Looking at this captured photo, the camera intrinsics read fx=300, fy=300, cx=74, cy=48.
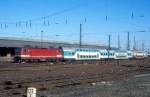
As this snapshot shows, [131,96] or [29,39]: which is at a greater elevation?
[29,39]

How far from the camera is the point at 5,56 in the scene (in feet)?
230

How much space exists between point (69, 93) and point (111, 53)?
59.6 metres

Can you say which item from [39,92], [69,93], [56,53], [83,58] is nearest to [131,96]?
[69,93]

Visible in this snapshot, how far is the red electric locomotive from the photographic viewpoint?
53.0m

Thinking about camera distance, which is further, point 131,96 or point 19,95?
point 131,96

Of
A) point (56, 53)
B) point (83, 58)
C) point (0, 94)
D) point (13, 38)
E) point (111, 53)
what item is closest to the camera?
point (0, 94)

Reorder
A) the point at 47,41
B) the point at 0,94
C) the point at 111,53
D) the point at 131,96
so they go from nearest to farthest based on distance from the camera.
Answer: the point at 0,94, the point at 131,96, the point at 111,53, the point at 47,41

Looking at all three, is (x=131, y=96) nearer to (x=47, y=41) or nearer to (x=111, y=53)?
(x=111, y=53)

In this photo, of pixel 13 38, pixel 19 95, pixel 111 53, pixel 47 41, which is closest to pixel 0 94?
pixel 19 95

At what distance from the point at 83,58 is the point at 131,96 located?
157ft

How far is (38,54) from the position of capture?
181 feet

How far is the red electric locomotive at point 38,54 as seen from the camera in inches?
2085

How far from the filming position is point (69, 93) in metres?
17.1

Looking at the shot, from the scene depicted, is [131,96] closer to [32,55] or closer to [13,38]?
[32,55]
